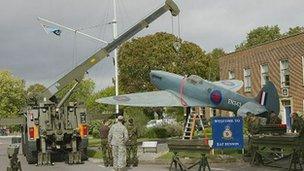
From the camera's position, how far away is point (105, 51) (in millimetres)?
25594

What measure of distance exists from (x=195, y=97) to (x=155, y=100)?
Result: 2.18m

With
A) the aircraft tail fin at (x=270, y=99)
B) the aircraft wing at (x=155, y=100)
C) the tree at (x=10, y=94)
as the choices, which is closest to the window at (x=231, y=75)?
the aircraft wing at (x=155, y=100)

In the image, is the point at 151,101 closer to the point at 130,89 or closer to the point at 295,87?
the point at 295,87

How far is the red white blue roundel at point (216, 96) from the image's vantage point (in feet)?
Answer: 93.8

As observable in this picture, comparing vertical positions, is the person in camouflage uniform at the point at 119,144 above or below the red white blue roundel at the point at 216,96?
below

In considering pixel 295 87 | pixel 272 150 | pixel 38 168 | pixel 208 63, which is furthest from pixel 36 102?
pixel 208 63

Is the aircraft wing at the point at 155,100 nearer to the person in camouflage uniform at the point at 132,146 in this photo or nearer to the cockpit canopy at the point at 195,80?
the cockpit canopy at the point at 195,80

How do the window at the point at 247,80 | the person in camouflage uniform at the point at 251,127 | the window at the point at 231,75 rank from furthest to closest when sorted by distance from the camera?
the window at the point at 231,75 < the window at the point at 247,80 < the person in camouflage uniform at the point at 251,127

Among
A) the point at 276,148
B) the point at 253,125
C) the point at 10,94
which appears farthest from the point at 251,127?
the point at 10,94

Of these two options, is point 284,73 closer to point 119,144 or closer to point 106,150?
point 106,150

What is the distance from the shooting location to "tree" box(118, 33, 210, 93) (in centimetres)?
6122

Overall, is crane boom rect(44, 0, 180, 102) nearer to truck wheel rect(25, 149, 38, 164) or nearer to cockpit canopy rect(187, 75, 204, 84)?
truck wheel rect(25, 149, 38, 164)

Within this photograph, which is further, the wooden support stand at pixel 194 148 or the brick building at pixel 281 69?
the brick building at pixel 281 69

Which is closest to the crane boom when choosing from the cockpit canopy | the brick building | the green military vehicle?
the green military vehicle
